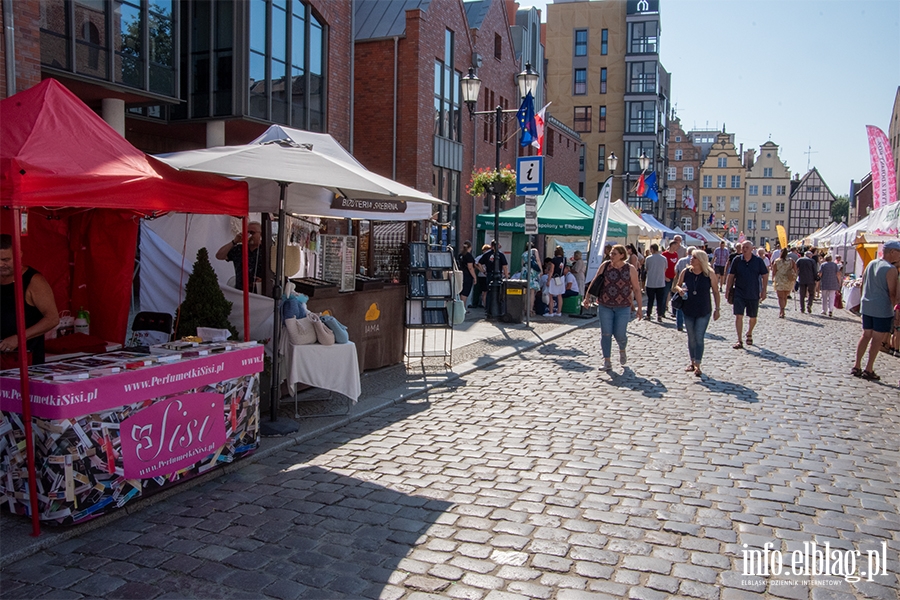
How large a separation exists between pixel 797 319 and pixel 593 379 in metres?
11.8

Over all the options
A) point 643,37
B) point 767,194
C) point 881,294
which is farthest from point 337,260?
point 767,194

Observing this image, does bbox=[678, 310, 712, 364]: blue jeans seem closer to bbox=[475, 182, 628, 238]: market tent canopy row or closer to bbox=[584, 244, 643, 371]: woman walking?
bbox=[584, 244, 643, 371]: woman walking

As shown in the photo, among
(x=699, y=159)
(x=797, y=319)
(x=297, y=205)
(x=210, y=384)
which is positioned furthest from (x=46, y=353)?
(x=699, y=159)

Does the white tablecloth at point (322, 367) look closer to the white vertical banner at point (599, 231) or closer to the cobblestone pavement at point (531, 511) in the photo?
the cobblestone pavement at point (531, 511)

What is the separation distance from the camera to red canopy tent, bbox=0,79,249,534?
4.32 metres

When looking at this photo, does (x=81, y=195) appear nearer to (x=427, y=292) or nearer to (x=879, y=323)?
(x=427, y=292)

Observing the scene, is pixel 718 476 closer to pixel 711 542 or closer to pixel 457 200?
pixel 711 542

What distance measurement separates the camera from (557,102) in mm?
63312

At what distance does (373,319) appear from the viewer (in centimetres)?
961

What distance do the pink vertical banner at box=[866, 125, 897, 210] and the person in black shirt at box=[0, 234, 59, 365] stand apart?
70.3ft

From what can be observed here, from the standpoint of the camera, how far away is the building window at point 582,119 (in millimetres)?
62688

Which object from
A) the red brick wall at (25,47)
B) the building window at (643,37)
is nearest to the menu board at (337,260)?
the red brick wall at (25,47)

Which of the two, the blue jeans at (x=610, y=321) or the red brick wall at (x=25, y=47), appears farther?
the red brick wall at (x=25, y=47)

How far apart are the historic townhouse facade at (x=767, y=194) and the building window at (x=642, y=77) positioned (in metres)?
42.2
